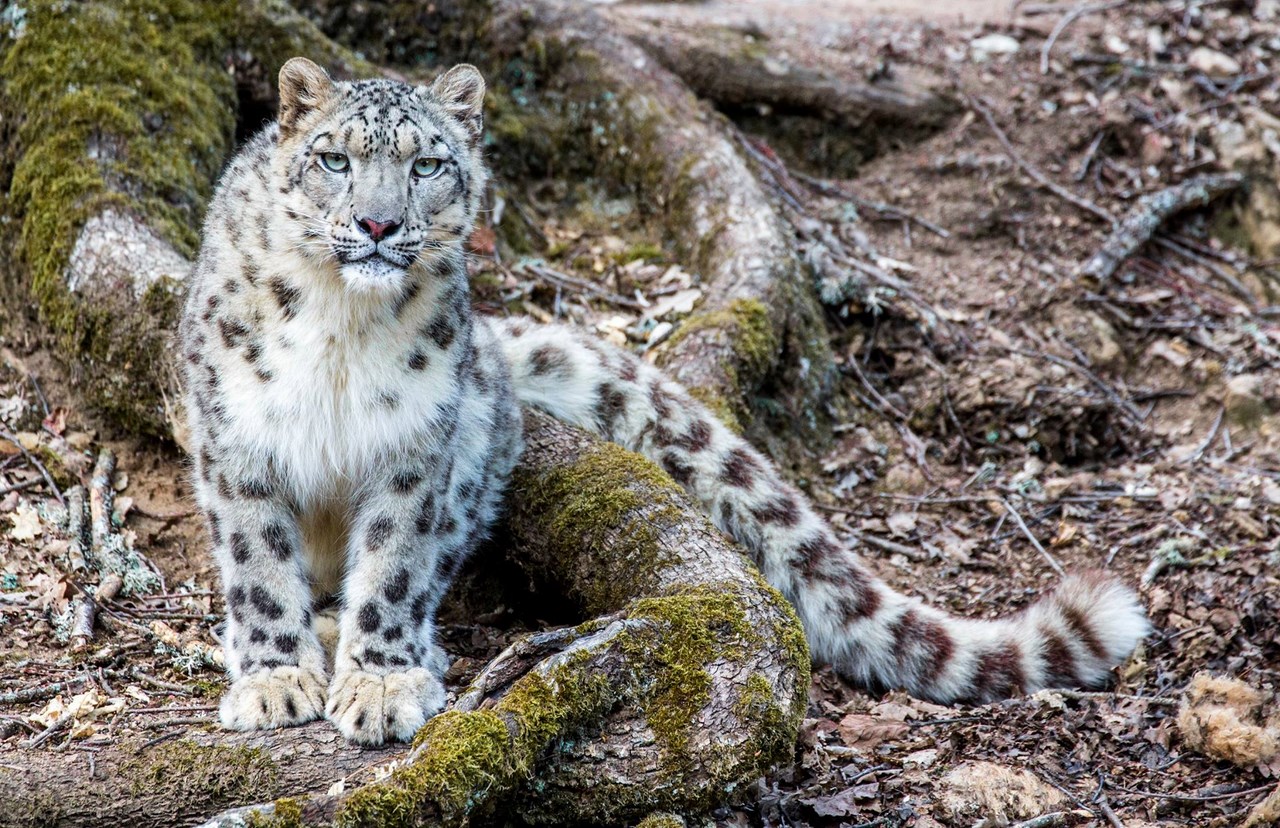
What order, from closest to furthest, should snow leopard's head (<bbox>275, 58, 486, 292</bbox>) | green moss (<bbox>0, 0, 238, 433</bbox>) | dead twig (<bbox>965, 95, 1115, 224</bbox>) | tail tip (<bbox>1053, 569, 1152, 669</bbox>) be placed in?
1. snow leopard's head (<bbox>275, 58, 486, 292</bbox>)
2. tail tip (<bbox>1053, 569, 1152, 669</bbox>)
3. green moss (<bbox>0, 0, 238, 433</bbox>)
4. dead twig (<bbox>965, 95, 1115, 224</bbox>)

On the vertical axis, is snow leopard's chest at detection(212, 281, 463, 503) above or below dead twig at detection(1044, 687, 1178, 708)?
above

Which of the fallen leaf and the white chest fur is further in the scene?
the fallen leaf

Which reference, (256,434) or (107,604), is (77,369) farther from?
(256,434)

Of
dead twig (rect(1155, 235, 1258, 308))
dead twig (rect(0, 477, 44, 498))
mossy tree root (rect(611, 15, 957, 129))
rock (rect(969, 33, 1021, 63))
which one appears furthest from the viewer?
rock (rect(969, 33, 1021, 63))

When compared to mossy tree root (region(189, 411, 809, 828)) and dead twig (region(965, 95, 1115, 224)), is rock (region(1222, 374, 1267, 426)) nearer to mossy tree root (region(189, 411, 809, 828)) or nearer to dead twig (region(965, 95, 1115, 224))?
dead twig (region(965, 95, 1115, 224))

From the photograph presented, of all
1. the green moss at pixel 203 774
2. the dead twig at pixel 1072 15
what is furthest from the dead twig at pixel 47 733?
the dead twig at pixel 1072 15

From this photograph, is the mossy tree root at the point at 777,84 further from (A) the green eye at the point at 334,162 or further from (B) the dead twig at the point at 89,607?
(B) the dead twig at the point at 89,607

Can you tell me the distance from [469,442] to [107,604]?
1.78 meters

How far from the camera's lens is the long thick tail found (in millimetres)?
5859

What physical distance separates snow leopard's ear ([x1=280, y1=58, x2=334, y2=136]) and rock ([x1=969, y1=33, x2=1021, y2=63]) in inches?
281

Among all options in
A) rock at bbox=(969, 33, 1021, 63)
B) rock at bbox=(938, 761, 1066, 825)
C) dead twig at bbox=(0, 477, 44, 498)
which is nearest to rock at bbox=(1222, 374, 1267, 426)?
rock at bbox=(969, 33, 1021, 63)

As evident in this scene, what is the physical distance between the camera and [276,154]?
16.7 ft

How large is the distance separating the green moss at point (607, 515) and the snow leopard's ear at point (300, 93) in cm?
200

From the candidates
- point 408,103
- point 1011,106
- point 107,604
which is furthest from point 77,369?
point 1011,106
